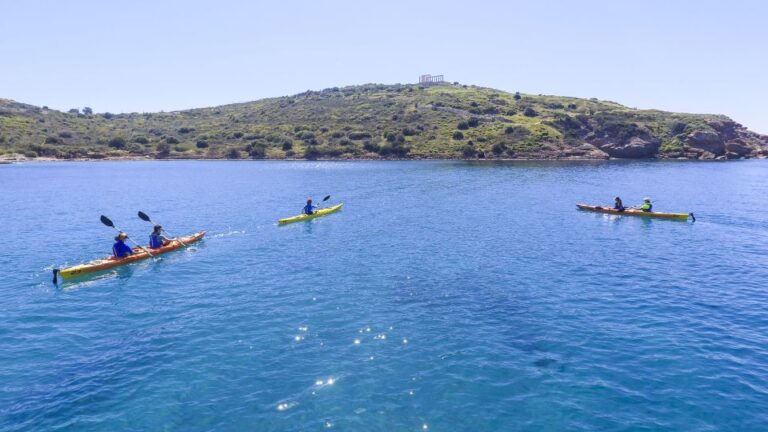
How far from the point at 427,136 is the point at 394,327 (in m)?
135

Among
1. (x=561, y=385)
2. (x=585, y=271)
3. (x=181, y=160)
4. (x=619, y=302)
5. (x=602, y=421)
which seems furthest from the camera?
(x=181, y=160)

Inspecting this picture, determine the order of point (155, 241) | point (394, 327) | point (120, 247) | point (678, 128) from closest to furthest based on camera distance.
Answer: point (394, 327) → point (120, 247) → point (155, 241) → point (678, 128)

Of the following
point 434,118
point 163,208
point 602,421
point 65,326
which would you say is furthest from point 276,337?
point 434,118

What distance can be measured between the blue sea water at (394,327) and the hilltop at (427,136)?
96043 millimetres

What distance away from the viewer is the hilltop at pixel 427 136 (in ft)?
458

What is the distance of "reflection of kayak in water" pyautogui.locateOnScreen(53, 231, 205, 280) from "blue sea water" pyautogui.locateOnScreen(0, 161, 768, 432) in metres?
0.86

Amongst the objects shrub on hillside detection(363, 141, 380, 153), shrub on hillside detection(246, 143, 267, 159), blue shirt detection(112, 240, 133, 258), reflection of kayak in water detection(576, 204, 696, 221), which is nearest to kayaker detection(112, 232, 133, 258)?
blue shirt detection(112, 240, 133, 258)

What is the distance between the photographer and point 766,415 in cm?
1548

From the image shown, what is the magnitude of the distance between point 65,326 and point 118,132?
17987cm

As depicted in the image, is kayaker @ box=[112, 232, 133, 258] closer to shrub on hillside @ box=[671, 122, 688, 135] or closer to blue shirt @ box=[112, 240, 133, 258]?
blue shirt @ box=[112, 240, 133, 258]

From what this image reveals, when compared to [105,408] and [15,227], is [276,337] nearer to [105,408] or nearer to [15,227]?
[105,408]

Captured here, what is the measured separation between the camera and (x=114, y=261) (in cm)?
3247

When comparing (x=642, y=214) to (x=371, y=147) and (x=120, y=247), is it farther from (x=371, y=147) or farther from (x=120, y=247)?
(x=371, y=147)

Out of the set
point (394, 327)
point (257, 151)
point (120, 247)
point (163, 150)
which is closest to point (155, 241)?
point (120, 247)
